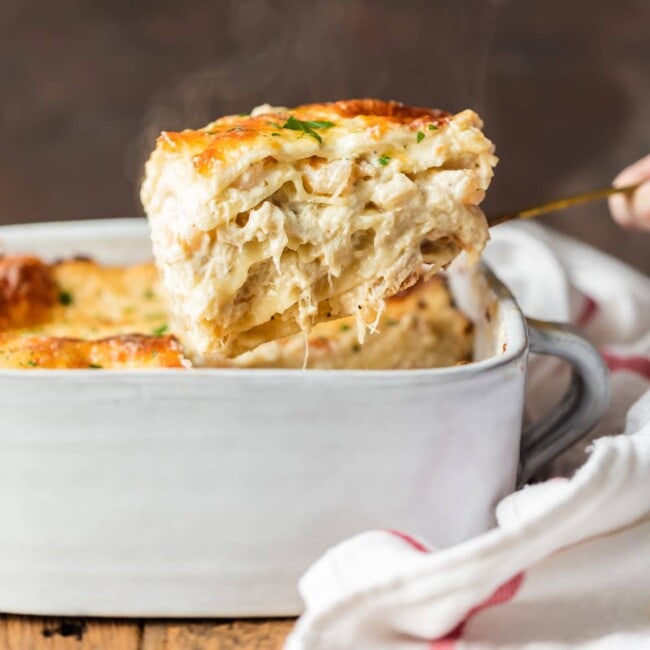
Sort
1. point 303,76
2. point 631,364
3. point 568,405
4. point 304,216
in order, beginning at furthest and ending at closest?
point 303,76
point 631,364
point 568,405
point 304,216

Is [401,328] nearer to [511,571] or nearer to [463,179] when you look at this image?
[463,179]

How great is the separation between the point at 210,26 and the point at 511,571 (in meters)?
2.30

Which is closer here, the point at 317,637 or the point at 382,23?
the point at 317,637

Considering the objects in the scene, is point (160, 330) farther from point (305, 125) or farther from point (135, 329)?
point (305, 125)

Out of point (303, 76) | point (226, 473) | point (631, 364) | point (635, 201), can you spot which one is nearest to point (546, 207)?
point (635, 201)

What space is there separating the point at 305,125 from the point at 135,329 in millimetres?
492

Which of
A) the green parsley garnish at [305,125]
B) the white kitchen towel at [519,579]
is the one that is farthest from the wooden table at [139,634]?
the green parsley garnish at [305,125]

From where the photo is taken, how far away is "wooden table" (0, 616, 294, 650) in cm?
120

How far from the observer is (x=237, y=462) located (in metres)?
1.15

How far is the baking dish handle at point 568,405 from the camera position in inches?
52.8

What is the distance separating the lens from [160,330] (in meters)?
1.55

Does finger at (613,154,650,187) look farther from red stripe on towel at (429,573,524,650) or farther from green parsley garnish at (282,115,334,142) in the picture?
red stripe on towel at (429,573,524,650)

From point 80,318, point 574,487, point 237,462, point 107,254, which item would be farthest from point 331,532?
point 107,254

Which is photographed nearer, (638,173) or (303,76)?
(638,173)
